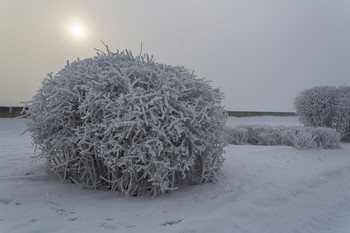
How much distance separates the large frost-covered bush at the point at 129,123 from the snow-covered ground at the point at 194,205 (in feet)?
0.72

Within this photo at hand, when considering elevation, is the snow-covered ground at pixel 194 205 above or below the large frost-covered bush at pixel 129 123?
below

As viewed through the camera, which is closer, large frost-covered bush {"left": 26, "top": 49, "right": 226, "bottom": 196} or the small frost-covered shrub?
large frost-covered bush {"left": 26, "top": 49, "right": 226, "bottom": 196}

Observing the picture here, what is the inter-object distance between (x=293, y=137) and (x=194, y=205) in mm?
4981

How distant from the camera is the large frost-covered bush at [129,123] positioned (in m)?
2.84

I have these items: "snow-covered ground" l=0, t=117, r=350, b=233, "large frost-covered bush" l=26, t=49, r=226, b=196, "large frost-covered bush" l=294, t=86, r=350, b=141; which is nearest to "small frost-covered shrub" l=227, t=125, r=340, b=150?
"large frost-covered bush" l=294, t=86, r=350, b=141

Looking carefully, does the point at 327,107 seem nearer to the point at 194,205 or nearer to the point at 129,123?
the point at 194,205

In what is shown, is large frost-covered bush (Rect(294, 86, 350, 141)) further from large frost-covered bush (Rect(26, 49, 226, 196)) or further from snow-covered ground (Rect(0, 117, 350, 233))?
large frost-covered bush (Rect(26, 49, 226, 196))

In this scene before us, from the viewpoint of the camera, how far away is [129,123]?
272 cm

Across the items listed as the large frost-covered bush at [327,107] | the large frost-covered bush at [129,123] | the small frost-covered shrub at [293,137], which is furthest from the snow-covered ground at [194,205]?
the large frost-covered bush at [327,107]

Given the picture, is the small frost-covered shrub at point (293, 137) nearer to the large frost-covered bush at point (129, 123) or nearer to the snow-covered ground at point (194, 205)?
the snow-covered ground at point (194, 205)

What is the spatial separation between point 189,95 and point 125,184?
46.5 inches

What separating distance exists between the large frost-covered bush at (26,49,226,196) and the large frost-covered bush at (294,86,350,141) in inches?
272

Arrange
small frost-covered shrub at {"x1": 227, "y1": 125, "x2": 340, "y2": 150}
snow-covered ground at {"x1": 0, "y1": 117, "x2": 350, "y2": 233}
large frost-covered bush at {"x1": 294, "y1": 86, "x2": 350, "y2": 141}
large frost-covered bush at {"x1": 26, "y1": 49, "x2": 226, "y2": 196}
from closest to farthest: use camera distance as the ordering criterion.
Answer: snow-covered ground at {"x1": 0, "y1": 117, "x2": 350, "y2": 233}, large frost-covered bush at {"x1": 26, "y1": 49, "x2": 226, "y2": 196}, small frost-covered shrub at {"x1": 227, "y1": 125, "x2": 340, "y2": 150}, large frost-covered bush at {"x1": 294, "y1": 86, "x2": 350, "y2": 141}

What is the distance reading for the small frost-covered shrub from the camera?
6660mm
